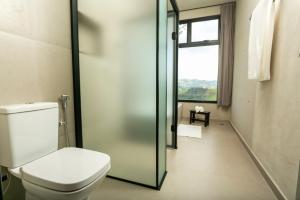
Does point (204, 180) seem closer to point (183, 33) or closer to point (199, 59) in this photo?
point (199, 59)

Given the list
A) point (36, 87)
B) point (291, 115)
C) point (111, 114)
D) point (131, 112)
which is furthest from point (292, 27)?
point (36, 87)

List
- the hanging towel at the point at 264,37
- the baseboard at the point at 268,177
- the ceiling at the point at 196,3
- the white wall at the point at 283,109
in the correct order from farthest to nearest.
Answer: the ceiling at the point at 196,3 < the hanging towel at the point at 264,37 < the baseboard at the point at 268,177 < the white wall at the point at 283,109

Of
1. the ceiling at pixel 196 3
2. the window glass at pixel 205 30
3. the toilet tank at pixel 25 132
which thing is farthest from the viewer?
the window glass at pixel 205 30

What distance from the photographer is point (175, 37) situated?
7.50 feet

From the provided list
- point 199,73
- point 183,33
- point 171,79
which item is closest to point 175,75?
point 171,79

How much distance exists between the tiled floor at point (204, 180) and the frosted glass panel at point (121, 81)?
175 mm

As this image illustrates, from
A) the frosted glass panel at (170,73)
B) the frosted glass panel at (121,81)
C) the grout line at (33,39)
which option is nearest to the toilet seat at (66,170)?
the frosted glass panel at (121,81)

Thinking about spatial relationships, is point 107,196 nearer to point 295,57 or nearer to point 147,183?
point 147,183

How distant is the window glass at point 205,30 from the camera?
417cm

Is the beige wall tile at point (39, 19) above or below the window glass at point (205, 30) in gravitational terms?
below

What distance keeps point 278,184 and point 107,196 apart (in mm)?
1530

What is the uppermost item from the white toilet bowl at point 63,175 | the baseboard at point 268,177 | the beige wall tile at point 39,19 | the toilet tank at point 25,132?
the beige wall tile at point 39,19

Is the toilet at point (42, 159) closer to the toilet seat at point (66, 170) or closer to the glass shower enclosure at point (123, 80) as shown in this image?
the toilet seat at point (66, 170)

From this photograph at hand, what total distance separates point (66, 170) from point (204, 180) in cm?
136
